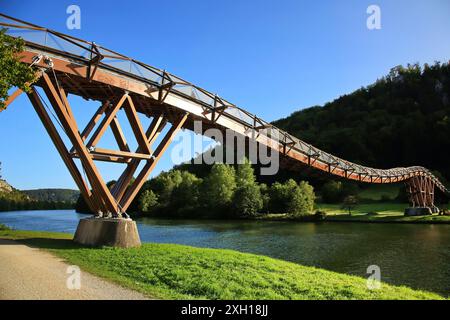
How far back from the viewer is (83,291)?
31.7 ft

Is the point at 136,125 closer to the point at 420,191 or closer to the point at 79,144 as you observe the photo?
the point at 79,144

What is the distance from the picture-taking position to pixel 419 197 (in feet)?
219

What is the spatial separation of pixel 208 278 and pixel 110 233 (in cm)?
735

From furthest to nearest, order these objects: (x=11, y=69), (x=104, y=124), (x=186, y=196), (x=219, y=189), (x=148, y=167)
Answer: (x=186, y=196) < (x=219, y=189) < (x=148, y=167) < (x=104, y=124) < (x=11, y=69)

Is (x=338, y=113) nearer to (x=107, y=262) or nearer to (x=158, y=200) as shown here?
(x=158, y=200)

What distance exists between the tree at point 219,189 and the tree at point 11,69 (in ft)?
237

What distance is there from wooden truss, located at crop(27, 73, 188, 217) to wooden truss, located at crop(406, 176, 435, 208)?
59059 mm

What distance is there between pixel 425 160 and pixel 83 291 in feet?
467

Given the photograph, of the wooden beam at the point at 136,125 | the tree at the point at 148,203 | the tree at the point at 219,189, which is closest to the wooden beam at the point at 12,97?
the wooden beam at the point at 136,125

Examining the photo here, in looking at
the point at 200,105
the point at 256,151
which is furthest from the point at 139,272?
the point at 256,151

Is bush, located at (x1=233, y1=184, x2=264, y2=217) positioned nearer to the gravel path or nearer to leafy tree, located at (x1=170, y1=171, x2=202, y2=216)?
leafy tree, located at (x1=170, y1=171, x2=202, y2=216)

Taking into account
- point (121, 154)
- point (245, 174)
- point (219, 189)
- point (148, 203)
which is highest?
point (245, 174)

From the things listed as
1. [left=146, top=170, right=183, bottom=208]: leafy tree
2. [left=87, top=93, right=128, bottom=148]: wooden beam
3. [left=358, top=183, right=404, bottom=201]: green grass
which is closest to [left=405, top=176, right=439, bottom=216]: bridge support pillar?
[left=358, top=183, right=404, bottom=201]: green grass

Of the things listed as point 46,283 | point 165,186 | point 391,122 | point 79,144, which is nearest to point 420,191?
point 79,144
